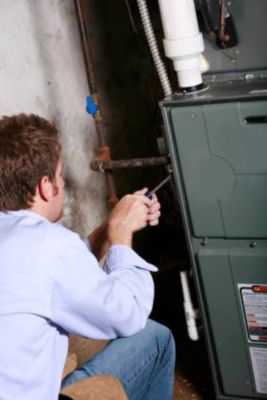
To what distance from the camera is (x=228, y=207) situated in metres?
1.66

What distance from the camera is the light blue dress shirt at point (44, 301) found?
1.26 metres

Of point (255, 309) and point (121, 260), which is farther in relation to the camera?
point (255, 309)

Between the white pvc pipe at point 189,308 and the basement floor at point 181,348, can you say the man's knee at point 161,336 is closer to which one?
the white pvc pipe at point 189,308

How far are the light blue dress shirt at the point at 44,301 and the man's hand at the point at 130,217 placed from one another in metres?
0.14

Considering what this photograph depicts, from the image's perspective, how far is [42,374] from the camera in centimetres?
133

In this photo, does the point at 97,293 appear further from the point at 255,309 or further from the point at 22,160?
the point at 255,309

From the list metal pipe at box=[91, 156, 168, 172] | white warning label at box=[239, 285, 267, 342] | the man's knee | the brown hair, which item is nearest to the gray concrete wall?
metal pipe at box=[91, 156, 168, 172]

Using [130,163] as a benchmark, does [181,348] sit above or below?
below

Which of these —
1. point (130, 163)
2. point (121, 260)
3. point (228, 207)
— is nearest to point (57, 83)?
point (130, 163)

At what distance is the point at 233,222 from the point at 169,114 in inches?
12.9

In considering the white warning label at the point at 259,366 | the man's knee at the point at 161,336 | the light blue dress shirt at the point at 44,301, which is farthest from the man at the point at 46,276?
the white warning label at the point at 259,366

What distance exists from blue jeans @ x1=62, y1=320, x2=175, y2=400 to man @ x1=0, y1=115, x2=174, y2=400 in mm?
13

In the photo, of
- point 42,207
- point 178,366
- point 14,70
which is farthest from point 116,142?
point 42,207

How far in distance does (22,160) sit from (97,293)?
1.07 ft
